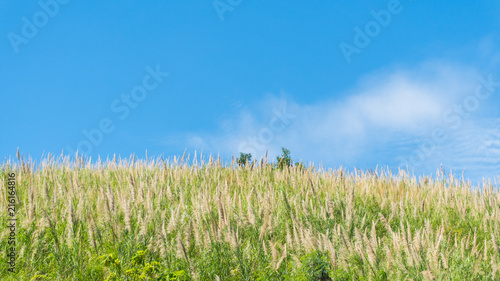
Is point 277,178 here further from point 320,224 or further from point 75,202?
point 75,202

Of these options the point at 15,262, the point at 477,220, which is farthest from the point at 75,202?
the point at 477,220

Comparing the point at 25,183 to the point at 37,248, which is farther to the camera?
the point at 25,183

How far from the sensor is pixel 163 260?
3.67m

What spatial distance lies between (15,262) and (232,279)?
211 cm

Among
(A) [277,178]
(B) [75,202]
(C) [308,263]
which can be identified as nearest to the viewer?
(C) [308,263]

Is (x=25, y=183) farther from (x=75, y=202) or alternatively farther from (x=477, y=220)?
(x=477, y=220)

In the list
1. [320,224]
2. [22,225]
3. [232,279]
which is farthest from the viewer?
[320,224]

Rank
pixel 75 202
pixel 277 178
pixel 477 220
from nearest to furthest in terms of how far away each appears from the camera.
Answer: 1. pixel 75 202
2. pixel 477 220
3. pixel 277 178

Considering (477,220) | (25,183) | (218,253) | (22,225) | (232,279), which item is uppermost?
(25,183)

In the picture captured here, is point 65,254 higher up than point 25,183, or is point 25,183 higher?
point 25,183

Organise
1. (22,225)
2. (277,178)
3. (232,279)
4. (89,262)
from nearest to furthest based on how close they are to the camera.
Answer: (232,279) < (89,262) < (22,225) < (277,178)

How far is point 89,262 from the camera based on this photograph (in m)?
3.77

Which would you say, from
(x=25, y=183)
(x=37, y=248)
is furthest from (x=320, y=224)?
(x=25, y=183)

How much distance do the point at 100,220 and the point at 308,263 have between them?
237 centimetres
